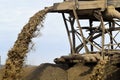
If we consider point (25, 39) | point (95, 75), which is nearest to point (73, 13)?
point (25, 39)

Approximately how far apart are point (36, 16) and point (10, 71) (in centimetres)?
392

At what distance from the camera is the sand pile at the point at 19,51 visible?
Result: 696 inches

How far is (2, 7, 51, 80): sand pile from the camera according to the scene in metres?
17.7

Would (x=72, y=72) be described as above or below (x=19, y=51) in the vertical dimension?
below

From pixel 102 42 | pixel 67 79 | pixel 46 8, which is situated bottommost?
pixel 67 79

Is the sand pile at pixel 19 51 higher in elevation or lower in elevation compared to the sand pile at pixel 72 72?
higher

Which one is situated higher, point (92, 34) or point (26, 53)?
point (26, 53)

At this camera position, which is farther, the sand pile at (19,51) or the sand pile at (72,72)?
the sand pile at (72,72)

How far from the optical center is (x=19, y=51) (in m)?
18.4

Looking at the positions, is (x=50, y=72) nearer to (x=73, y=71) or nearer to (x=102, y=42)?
(x=73, y=71)

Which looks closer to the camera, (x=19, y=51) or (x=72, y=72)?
(x=19, y=51)

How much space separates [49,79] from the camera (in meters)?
21.7

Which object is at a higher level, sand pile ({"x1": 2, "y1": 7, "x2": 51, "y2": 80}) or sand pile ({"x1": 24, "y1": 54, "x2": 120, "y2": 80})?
sand pile ({"x1": 2, "y1": 7, "x2": 51, "y2": 80})

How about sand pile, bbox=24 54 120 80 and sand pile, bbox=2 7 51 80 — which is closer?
sand pile, bbox=2 7 51 80
